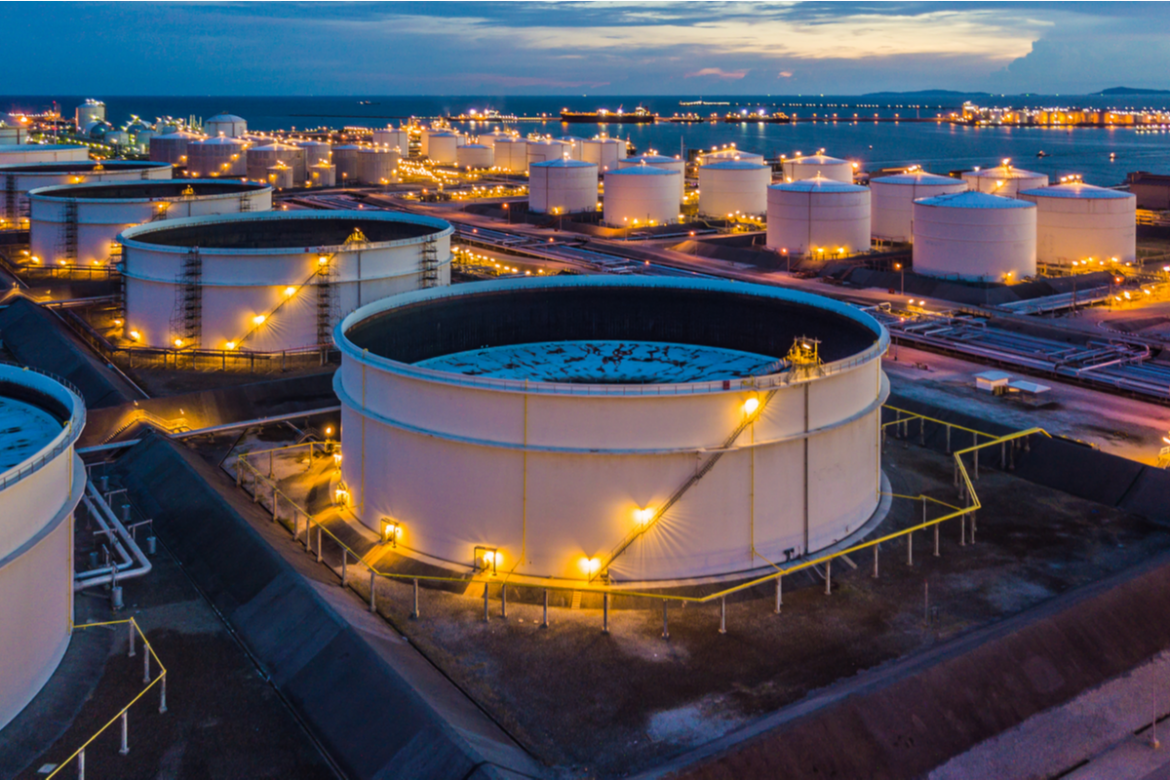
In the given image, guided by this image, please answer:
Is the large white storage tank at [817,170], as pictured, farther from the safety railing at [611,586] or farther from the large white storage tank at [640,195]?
the safety railing at [611,586]

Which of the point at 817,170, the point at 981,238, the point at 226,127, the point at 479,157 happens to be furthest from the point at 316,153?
the point at 981,238

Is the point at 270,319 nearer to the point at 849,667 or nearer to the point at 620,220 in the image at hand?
the point at 849,667

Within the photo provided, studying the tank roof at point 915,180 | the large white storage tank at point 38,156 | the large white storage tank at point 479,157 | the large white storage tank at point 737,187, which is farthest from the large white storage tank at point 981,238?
the large white storage tank at point 479,157

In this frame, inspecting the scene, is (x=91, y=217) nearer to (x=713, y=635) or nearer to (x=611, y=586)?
(x=611, y=586)

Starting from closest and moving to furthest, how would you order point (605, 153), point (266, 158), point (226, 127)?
point (266, 158) < point (605, 153) < point (226, 127)

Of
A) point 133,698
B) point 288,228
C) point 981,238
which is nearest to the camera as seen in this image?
point 133,698

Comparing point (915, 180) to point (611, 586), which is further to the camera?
point (915, 180)

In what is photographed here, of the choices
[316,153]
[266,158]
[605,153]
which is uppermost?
[605,153]

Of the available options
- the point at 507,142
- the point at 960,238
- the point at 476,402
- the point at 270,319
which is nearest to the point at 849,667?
the point at 476,402
